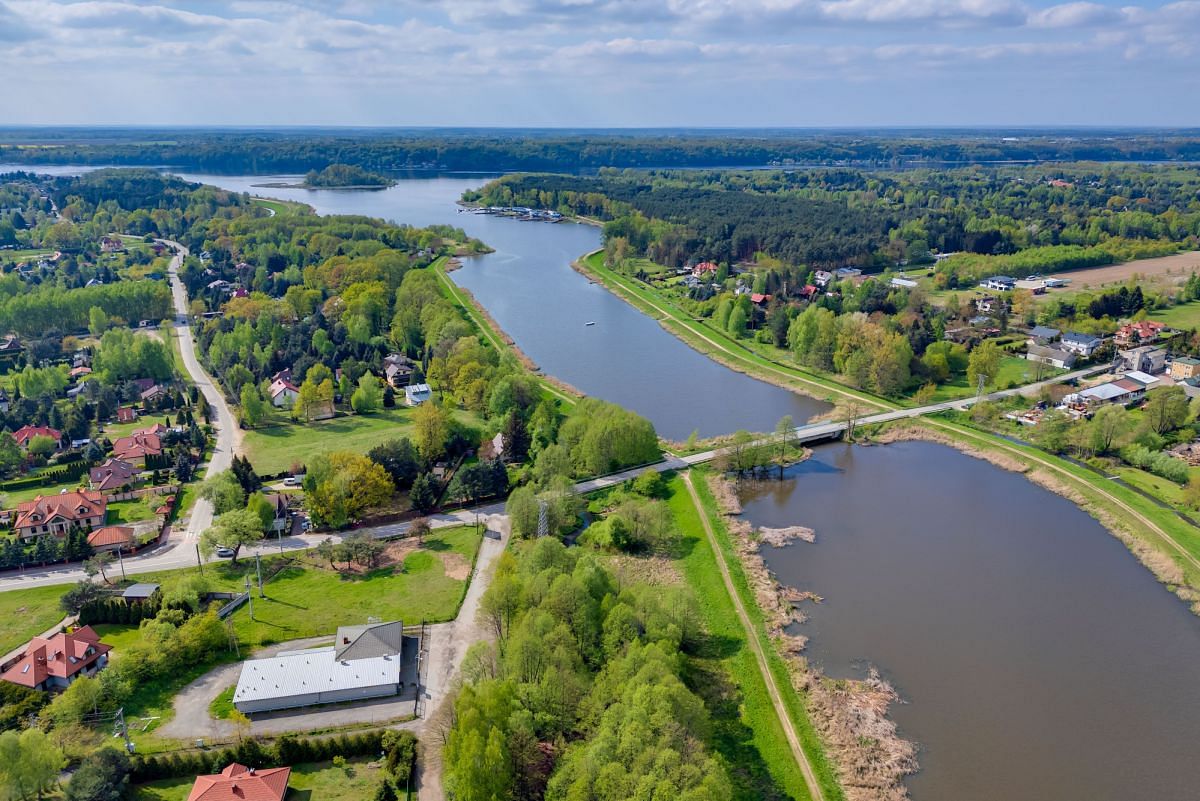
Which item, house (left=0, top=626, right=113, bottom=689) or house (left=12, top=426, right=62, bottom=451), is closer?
house (left=0, top=626, right=113, bottom=689)

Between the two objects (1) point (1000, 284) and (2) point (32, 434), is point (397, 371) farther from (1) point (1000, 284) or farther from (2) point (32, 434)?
(1) point (1000, 284)

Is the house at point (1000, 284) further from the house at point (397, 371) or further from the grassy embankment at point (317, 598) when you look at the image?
the grassy embankment at point (317, 598)

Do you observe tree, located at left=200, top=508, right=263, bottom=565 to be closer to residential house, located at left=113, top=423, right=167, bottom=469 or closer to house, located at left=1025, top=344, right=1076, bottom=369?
residential house, located at left=113, top=423, right=167, bottom=469

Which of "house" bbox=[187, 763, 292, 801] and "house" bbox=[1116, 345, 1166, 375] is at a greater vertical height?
"house" bbox=[1116, 345, 1166, 375]

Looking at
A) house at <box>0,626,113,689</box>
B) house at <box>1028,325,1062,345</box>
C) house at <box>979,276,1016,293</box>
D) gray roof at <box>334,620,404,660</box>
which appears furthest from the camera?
house at <box>979,276,1016,293</box>

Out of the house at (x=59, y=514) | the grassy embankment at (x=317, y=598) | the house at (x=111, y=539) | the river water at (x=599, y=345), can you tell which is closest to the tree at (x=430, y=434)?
the grassy embankment at (x=317, y=598)

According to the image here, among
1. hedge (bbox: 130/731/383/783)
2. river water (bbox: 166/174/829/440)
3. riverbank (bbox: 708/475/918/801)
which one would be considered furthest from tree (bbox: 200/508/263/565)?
river water (bbox: 166/174/829/440)

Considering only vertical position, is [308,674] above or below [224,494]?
below

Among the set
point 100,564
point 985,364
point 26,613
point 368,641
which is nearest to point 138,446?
point 100,564
